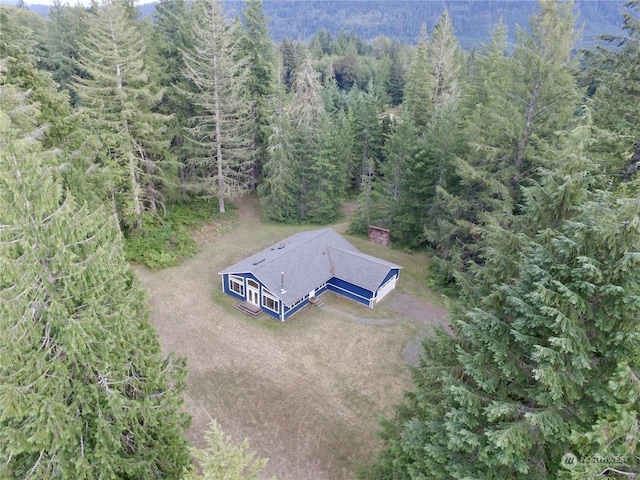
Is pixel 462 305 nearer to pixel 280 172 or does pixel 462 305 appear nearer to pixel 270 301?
pixel 270 301

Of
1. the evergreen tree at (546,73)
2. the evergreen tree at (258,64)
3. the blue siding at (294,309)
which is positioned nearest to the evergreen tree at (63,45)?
the evergreen tree at (258,64)

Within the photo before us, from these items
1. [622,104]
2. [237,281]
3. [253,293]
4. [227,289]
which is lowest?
[227,289]

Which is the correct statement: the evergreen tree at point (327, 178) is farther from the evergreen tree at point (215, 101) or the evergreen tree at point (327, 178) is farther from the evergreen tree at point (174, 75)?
the evergreen tree at point (174, 75)

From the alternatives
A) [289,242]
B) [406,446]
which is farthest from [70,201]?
[289,242]

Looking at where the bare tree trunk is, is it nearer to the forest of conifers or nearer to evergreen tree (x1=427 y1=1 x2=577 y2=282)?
the forest of conifers

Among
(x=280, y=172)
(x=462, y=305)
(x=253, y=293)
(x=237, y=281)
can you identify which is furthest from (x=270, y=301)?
(x=280, y=172)

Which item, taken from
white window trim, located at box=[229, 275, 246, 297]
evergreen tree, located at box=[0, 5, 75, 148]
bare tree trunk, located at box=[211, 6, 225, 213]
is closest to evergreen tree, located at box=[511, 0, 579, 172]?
white window trim, located at box=[229, 275, 246, 297]

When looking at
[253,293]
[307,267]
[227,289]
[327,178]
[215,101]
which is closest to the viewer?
[253,293]

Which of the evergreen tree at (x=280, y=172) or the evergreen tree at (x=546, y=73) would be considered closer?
the evergreen tree at (x=546, y=73)
